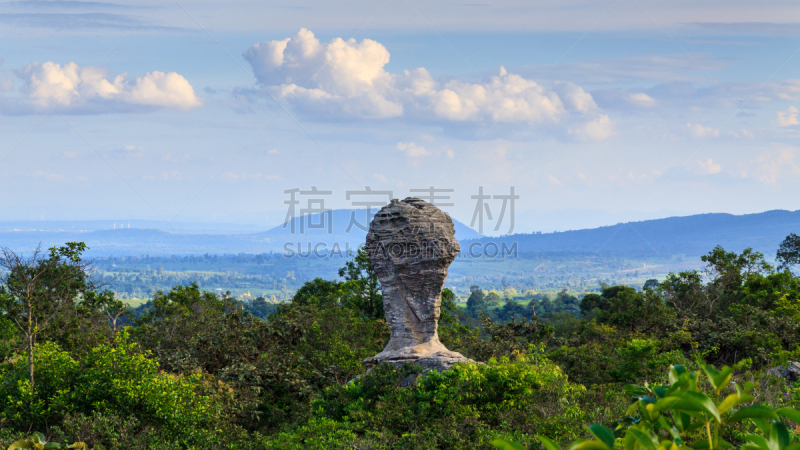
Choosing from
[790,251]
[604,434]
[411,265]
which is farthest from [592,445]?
[790,251]

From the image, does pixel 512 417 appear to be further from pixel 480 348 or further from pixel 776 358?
pixel 776 358

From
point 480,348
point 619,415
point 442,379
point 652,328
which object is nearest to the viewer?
point 619,415

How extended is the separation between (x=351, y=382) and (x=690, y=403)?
53.4ft

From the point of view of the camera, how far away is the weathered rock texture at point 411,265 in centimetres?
2244

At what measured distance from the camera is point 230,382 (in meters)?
20.7

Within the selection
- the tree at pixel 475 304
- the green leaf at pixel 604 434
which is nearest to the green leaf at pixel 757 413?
the green leaf at pixel 604 434

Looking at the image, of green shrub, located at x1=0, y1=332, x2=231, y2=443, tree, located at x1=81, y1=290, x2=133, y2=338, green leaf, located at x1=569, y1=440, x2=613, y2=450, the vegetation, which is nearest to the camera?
green leaf, located at x1=569, y1=440, x2=613, y2=450

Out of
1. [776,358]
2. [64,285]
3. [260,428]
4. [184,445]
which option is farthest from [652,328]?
[64,285]

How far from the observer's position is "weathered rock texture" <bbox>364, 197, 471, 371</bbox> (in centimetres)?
2244

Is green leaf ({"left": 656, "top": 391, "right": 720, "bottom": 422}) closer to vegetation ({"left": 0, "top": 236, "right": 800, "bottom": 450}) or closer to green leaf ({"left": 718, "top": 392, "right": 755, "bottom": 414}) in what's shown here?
vegetation ({"left": 0, "top": 236, "right": 800, "bottom": 450})

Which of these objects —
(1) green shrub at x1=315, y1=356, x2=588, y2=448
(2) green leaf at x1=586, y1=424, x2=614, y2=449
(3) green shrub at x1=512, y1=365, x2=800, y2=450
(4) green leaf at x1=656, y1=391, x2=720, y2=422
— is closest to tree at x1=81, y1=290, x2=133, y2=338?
(1) green shrub at x1=315, y1=356, x2=588, y2=448

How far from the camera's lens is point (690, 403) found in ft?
12.1

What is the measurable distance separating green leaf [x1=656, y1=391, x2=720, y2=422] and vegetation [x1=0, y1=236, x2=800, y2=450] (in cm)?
1

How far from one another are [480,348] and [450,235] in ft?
22.0
